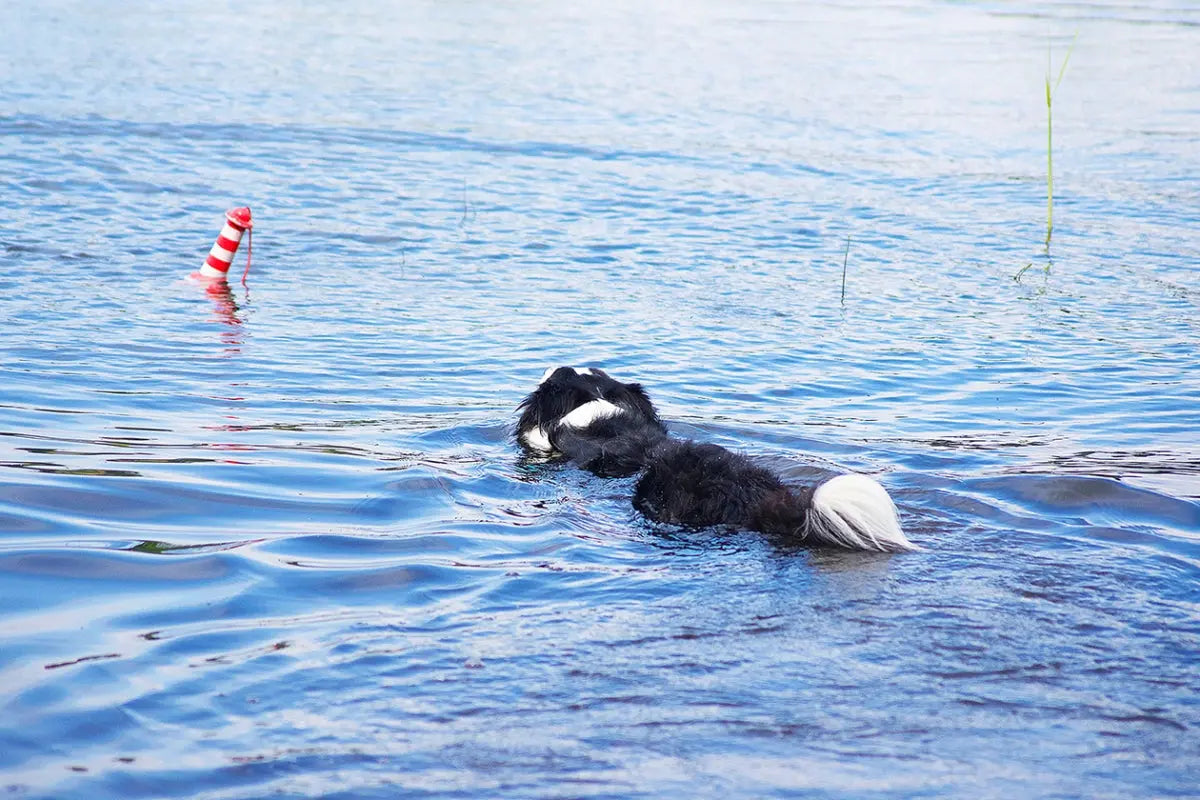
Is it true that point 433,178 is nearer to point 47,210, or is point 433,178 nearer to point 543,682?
point 47,210

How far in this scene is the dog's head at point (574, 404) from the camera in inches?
236

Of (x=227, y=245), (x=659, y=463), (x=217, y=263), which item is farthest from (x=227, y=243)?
(x=659, y=463)

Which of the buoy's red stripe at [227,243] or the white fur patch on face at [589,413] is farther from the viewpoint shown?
the buoy's red stripe at [227,243]

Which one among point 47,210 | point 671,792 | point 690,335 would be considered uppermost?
point 47,210

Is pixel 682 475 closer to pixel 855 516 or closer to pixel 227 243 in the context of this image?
pixel 855 516

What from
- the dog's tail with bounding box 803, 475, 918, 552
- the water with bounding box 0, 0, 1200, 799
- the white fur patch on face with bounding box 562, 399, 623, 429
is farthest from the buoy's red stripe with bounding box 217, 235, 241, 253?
the dog's tail with bounding box 803, 475, 918, 552

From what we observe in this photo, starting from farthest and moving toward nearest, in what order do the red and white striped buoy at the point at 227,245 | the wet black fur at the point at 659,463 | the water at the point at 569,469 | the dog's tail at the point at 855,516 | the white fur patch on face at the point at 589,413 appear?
the red and white striped buoy at the point at 227,245
the white fur patch on face at the point at 589,413
the wet black fur at the point at 659,463
the dog's tail at the point at 855,516
the water at the point at 569,469

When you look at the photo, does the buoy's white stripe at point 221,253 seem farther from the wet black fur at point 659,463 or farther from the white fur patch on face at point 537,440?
the white fur patch on face at point 537,440

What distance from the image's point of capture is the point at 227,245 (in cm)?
907

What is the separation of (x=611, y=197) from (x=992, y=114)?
649cm

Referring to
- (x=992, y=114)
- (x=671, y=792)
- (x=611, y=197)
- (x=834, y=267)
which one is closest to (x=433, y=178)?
(x=611, y=197)

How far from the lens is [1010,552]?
4547 mm

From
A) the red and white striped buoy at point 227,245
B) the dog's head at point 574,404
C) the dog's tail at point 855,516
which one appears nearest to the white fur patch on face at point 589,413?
the dog's head at point 574,404

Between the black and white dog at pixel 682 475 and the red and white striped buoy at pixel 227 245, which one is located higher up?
the red and white striped buoy at pixel 227 245
